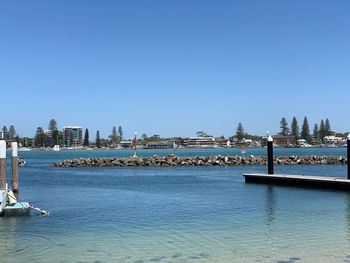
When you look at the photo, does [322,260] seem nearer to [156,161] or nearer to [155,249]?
[155,249]

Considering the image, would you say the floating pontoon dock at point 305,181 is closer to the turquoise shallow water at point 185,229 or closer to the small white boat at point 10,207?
the turquoise shallow water at point 185,229

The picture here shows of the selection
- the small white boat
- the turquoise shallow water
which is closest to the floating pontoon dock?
the turquoise shallow water

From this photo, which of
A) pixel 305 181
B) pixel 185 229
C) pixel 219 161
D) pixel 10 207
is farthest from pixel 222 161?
pixel 185 229

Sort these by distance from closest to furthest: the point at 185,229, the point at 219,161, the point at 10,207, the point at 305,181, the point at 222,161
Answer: the point at 185,229, the point at 10,207, the point at 305,181, the point at 219,161, the point at 222,161

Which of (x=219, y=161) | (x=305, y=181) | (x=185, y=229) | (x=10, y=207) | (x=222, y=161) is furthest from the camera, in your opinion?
(x=222, y=161)

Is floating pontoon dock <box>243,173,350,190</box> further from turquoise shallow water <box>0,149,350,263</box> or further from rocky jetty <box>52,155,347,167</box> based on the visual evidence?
rocky jetty <box>52,155,347,167</box>

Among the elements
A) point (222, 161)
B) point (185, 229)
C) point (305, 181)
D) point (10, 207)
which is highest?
point (222, 161)

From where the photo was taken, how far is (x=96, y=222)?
65.0 feet

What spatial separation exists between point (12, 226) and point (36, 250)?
15.6 feet

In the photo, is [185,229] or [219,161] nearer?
[185,229]

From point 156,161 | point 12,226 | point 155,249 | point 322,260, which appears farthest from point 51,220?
point 156,161

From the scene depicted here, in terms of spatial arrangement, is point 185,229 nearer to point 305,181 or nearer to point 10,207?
point 10,207

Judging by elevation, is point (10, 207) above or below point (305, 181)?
below

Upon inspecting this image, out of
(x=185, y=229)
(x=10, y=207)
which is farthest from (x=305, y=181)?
(x=10, y=207)
